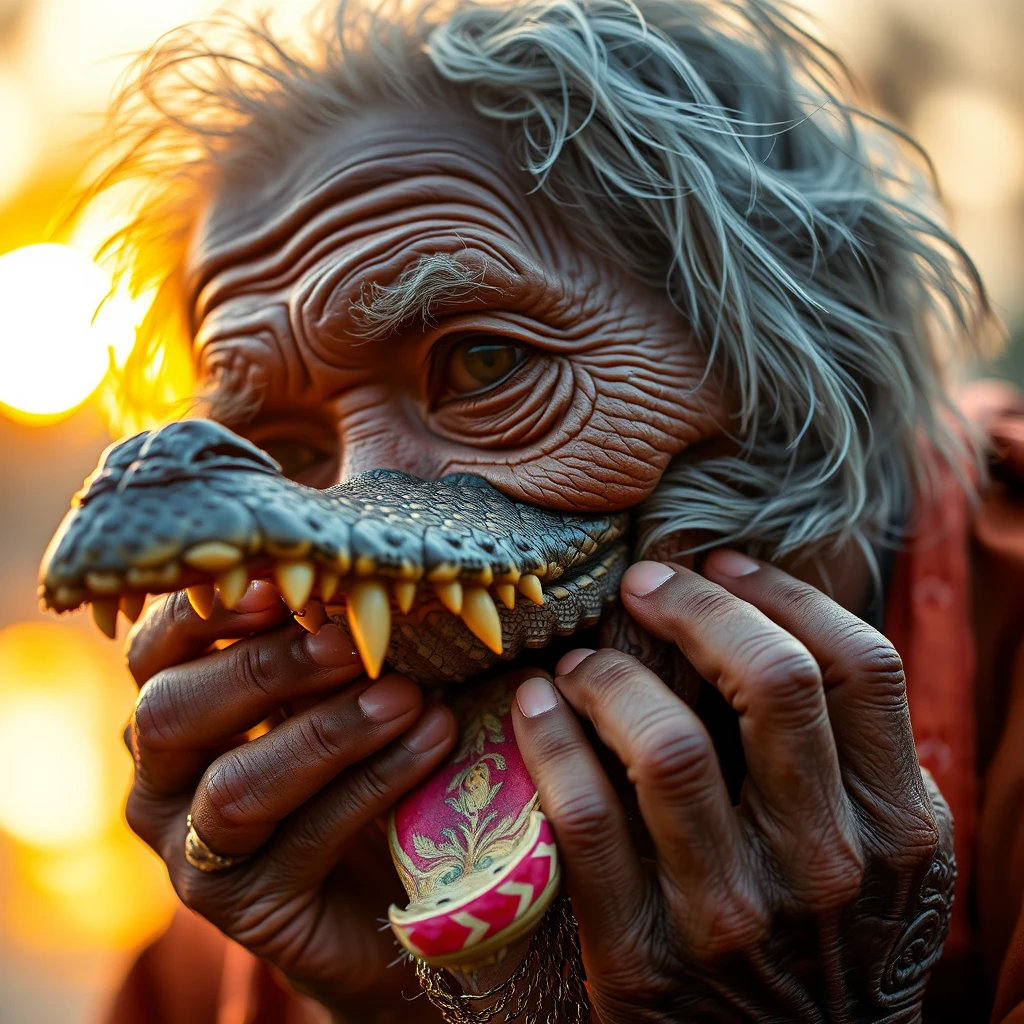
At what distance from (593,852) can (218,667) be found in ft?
1.74

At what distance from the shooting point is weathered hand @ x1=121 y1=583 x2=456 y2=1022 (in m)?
1.01

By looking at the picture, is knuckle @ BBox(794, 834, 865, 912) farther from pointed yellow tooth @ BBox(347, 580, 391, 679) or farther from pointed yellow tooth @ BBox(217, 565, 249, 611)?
pointed yellow tooth @ BBox(217, 565, 249, 611)

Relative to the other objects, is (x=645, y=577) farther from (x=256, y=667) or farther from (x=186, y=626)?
(x=186, y=626)

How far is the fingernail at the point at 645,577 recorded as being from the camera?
1.04m

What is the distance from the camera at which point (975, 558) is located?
144 centimetres

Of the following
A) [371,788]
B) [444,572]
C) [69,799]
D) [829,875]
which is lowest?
[69,799]

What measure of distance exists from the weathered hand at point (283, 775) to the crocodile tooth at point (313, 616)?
1.4 inches

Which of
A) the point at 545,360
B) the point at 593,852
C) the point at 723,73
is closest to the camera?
the point at 593,852

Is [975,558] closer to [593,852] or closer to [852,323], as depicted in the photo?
[852,323]

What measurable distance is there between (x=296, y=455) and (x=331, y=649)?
1.17 ft

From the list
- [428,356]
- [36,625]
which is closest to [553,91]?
[428,356]

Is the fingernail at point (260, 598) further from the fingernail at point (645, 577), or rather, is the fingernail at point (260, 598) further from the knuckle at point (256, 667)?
the fingernail at point (645, 577)

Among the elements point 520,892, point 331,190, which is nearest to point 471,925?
point 520,892

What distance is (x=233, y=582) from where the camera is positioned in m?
0.69
